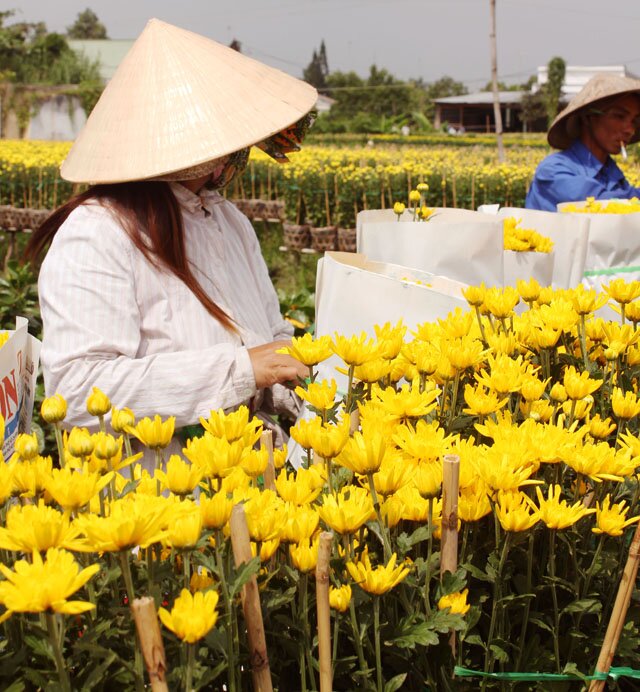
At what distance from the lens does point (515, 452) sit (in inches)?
32.1

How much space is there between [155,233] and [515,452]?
1.18m

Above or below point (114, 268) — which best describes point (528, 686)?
below

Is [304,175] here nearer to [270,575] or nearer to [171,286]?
[171,286]

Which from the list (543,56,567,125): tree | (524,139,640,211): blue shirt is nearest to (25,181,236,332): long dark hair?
(524,139,640,211): blue shirt

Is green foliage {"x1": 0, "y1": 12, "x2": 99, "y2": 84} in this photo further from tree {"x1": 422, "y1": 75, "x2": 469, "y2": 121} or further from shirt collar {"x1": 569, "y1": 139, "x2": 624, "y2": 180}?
shirt collar {"x1": 569, "y1": 139, "x2": 624, "y2": 180}

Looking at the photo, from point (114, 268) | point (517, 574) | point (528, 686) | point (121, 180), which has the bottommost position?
point (528, 686)

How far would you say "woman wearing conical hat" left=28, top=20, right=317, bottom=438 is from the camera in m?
1.69

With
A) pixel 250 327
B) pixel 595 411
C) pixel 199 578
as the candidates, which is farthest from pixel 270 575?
pixel 250 327

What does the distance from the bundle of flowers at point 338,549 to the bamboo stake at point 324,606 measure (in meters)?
0.03

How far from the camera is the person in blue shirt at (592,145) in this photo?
12.3 feet

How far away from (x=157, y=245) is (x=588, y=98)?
2.81m

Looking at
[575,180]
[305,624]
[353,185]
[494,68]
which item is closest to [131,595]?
[305,624]

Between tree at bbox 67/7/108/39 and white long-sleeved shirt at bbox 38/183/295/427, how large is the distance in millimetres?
100146

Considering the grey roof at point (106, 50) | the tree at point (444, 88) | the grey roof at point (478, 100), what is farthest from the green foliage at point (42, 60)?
the tree at point (444, 88)
